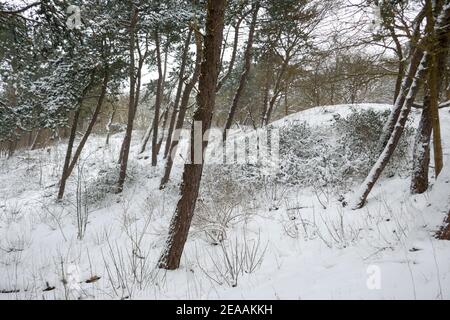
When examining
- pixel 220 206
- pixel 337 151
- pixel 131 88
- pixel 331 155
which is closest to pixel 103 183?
pixel 131 88

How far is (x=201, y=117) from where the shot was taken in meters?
4.50

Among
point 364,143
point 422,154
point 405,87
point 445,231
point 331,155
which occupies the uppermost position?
point 405,87

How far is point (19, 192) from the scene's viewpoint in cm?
1466

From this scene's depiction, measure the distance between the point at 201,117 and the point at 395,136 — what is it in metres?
3.92

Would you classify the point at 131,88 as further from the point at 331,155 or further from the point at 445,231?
the point at 445,231

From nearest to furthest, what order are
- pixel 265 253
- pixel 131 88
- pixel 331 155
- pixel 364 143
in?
pixel 265 253 → pixel 364 143 → pixel 331 155 → pixel 131 88

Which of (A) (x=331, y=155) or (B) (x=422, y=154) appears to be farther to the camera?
(A) (x=331, y=155)

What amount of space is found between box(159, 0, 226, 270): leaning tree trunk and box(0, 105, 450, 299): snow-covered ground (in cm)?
36

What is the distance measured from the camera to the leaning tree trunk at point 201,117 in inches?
170

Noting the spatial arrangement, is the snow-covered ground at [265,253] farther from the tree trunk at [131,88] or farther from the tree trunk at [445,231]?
the tree trunk at [131,88]

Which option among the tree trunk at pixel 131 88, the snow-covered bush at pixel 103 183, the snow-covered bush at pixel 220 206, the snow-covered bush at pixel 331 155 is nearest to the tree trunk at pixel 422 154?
the snow-covered bush at pixel 331 155

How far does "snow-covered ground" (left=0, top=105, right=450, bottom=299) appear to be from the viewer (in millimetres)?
3332

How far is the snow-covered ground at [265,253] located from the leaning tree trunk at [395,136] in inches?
11.3

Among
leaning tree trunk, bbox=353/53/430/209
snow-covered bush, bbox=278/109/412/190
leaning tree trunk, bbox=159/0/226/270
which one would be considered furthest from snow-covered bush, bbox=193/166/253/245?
leaning tree trunk, bbox=353/53/430/209
